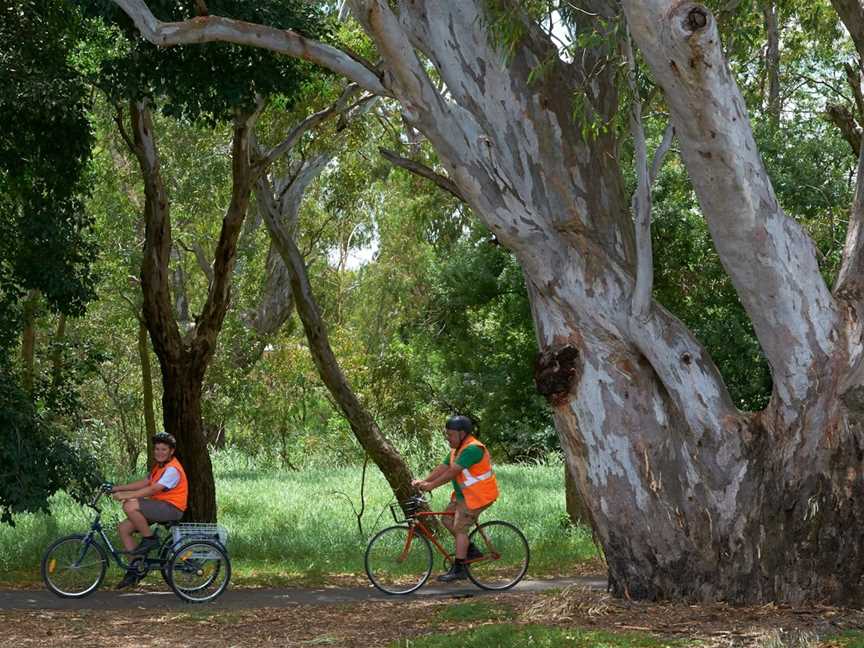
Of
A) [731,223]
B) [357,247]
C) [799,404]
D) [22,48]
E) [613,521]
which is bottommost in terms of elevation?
[613,521]

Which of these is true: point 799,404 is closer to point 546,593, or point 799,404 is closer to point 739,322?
point 546,593

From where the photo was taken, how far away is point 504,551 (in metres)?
12.2

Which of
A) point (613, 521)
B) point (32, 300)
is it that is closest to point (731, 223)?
point (613, 521)

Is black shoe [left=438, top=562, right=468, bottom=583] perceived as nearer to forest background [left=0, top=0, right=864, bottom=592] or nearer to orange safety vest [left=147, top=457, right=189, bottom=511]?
forest background [left=0, top=0, right=864, bottom=592]

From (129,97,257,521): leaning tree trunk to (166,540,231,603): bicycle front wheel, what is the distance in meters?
4.21

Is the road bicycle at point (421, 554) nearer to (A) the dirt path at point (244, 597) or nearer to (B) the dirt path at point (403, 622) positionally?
(A) the dirt path at point (244, 597)

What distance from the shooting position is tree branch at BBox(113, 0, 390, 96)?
10727 millimetres

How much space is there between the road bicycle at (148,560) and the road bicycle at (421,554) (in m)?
1.43

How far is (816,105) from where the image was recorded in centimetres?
2538

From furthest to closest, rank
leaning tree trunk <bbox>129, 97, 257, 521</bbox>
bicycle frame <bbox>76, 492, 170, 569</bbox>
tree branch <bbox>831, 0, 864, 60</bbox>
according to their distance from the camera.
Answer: leaning tree trunk <bbox>129, 97, 257, 521</bbox> < bicycle frame <bbox>76, 492, 170, 569</bbox> < tree branch <bbox>831, 0, 864, 60</bbox>

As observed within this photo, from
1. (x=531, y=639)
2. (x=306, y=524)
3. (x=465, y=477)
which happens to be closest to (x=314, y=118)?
A: (x=306, y=524)

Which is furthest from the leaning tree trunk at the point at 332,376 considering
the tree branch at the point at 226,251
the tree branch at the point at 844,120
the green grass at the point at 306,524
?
the tree branch at the point at 844,120

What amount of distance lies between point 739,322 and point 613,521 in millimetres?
12343

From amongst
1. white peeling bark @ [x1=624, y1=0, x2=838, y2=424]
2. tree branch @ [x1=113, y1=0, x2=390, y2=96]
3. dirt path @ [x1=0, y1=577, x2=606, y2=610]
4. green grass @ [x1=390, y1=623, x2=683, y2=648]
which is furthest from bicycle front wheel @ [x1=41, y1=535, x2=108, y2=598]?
white peeling bark @ [x1=624, y1=0, x2=838, y2=424]
